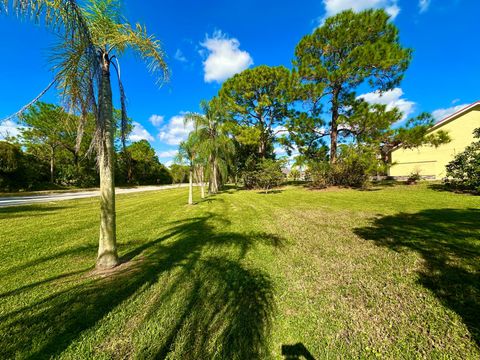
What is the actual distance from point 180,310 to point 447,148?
2680 cm

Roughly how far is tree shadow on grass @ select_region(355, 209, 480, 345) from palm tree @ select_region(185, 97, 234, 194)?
10282 millimetres

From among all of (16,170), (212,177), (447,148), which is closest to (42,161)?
Answer: (16,170)

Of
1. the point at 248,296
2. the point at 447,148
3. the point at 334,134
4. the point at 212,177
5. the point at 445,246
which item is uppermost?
the point at 334,134

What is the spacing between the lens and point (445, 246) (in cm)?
386

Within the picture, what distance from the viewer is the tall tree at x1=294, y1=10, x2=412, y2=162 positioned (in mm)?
13992

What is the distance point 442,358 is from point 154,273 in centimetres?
354

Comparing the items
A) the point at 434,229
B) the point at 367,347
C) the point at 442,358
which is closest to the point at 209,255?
the point at 367,347

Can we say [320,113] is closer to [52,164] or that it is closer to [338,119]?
[338,119]

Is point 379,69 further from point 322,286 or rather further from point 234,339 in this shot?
point 234,339

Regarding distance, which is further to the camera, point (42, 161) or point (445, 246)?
point (42, 161)

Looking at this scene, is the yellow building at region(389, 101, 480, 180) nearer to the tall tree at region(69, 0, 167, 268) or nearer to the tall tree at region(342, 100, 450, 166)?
the tall tree at region(342, 100, 450, 166)

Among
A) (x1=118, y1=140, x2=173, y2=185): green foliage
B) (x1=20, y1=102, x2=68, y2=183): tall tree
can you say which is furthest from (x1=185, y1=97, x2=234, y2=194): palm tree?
(x1=118, y1=140, x2=173, y2=185): green foliage

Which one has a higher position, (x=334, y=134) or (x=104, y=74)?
(x=334, y=134)

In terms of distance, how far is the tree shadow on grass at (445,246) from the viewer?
232cm
